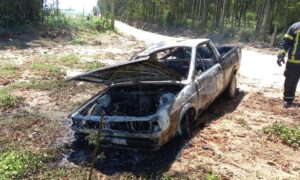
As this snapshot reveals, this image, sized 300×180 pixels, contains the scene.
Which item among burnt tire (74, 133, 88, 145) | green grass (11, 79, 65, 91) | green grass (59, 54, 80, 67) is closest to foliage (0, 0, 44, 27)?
green grass (59, 54, 80, 67)

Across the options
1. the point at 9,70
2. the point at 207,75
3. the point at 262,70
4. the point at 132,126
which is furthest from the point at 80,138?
the point at 262,70

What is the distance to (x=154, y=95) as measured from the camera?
6.36m

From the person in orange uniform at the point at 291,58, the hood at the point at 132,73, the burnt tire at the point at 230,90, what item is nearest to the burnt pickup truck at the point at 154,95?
the hood at the point at 132,73

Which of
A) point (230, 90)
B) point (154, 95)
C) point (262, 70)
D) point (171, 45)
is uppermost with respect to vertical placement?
point (171, 45)

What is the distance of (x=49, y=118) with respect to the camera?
7.54 metres

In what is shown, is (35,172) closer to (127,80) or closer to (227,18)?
(127,80)

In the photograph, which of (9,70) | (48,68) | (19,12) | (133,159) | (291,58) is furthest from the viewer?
(19,12)

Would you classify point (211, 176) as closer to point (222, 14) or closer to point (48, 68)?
point (48, 68)

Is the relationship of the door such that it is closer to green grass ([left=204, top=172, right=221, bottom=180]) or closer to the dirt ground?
the dirt ground

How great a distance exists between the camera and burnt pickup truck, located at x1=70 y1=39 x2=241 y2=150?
531cm

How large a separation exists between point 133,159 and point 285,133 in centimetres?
273

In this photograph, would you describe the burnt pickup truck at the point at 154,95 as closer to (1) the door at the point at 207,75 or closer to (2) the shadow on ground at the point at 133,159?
(1) the door at the point at 207,75

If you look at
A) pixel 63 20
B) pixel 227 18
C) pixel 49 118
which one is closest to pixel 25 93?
pixel 49 118

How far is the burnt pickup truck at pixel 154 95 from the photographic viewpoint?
209 inches
